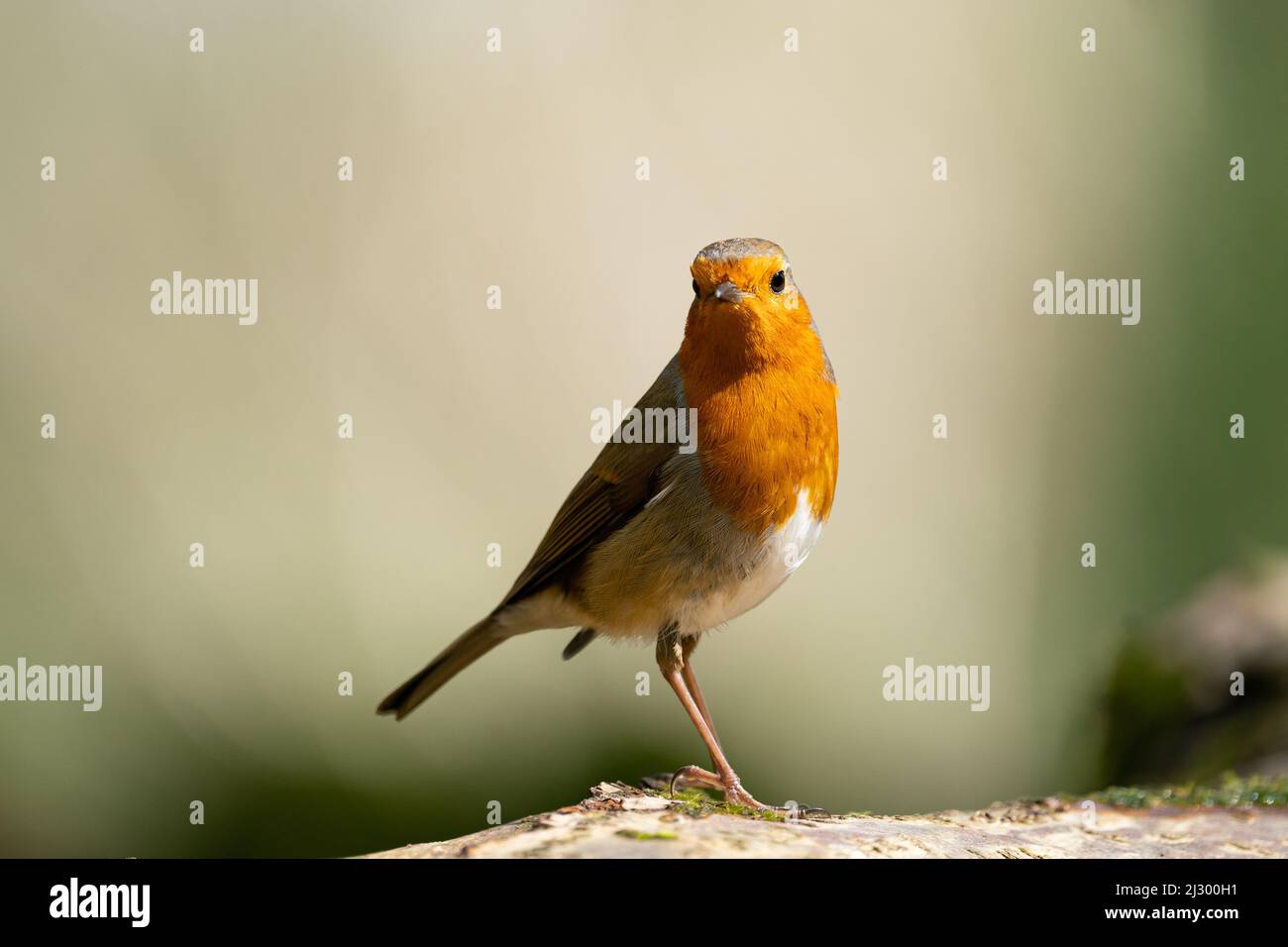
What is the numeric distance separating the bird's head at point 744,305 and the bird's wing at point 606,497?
273 mm

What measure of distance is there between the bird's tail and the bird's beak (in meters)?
1.63

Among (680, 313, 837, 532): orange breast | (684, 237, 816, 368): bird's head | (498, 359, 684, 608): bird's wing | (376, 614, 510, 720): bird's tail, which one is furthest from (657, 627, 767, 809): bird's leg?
(684, 237, 816, 368): bird's head

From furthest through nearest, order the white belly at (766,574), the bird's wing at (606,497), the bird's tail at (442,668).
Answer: the bird's tail at (442,668), the bird's wing at (606,497), the white belly at (766,574)

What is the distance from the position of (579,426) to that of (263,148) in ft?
8.11

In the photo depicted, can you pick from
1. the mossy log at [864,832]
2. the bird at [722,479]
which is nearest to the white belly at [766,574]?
the bird at [722,479]

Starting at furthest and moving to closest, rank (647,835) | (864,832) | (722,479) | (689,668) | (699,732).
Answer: (689,668)
(699,732)
(722,479)
(864,832)
(647,835)

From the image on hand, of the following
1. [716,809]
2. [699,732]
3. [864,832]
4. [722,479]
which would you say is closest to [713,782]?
[699,732]

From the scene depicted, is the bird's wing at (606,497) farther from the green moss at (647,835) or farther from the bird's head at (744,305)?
the green moss at (647,835)

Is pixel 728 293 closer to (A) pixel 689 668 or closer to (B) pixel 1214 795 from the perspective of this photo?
(A) pixel 689 668

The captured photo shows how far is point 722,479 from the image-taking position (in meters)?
4.00

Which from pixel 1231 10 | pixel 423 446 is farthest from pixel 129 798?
pixel 1231 10

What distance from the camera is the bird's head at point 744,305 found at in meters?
3.93

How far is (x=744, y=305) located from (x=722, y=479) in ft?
1.91

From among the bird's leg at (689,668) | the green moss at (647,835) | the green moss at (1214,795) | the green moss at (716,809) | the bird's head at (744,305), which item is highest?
the bird's head at (744,305)
